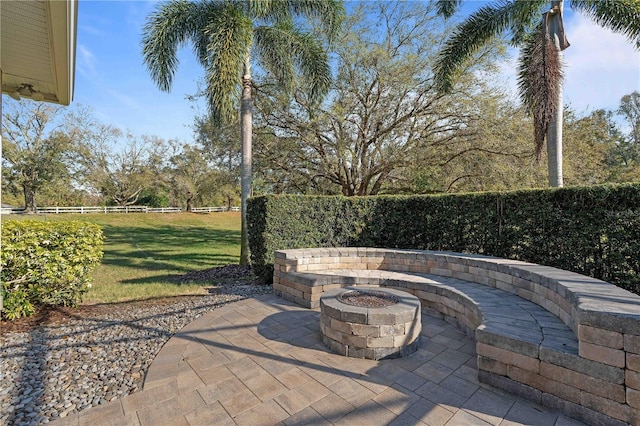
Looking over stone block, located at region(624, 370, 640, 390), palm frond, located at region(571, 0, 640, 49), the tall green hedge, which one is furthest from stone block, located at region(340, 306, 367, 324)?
palm frond, located at region(571, 0, 640, 49)

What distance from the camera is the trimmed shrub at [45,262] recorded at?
402cm

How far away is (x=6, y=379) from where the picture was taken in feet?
8.88

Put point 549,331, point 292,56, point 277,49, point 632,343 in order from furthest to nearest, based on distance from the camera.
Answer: point 292,56
point 277,49
point 549,331
point 632,343

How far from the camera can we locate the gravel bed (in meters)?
2.40

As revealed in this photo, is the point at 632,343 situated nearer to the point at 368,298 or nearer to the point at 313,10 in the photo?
the point at 368,298

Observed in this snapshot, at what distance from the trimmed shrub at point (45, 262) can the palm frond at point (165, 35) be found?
5.14 m

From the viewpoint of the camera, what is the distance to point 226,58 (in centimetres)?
705

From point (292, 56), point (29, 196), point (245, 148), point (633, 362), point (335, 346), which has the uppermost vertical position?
point (292, 56)

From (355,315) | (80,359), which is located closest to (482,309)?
(355,315)

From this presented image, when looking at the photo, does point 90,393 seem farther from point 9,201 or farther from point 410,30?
point 9,201

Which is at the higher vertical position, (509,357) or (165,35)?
(165,35)

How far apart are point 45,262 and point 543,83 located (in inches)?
376

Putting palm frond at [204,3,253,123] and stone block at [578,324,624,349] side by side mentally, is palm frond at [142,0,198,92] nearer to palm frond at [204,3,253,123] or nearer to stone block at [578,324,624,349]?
palm frond at [204,3,253,123]

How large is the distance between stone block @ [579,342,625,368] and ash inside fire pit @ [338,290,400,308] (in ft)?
5.65
